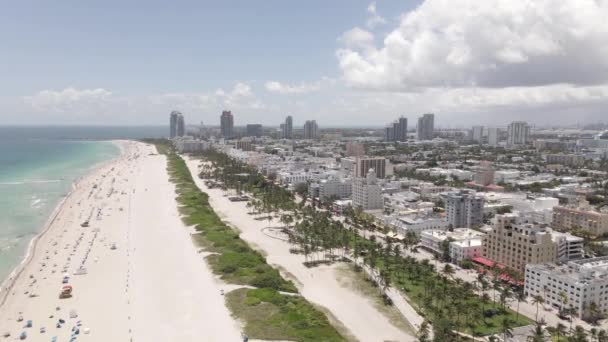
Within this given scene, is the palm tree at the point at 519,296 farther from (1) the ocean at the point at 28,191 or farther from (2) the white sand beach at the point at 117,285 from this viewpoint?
(1) the ocean at the point at 28,191

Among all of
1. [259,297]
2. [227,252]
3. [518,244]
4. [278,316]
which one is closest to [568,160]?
[518,244]

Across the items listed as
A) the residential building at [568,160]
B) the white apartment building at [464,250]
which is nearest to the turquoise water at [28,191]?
the white apartment building at [464,250]

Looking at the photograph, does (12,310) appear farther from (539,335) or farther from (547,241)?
(547,241)

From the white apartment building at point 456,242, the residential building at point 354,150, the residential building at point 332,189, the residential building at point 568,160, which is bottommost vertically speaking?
the white apartment building at point 456,242

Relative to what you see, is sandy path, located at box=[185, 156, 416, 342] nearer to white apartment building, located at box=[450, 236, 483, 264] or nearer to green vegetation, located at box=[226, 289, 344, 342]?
green vegetation, located at box=[226, 289, 344, 342]

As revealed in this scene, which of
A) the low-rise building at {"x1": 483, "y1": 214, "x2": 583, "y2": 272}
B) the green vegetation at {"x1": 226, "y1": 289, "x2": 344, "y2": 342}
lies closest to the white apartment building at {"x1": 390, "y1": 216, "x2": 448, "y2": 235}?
the low-rise building at {"x1": 483, "y1": 214, "x2": 583, "y2": 272}

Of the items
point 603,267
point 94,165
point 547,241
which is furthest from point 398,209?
point 94,165

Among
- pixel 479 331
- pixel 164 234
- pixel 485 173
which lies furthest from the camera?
pixel 485 173
